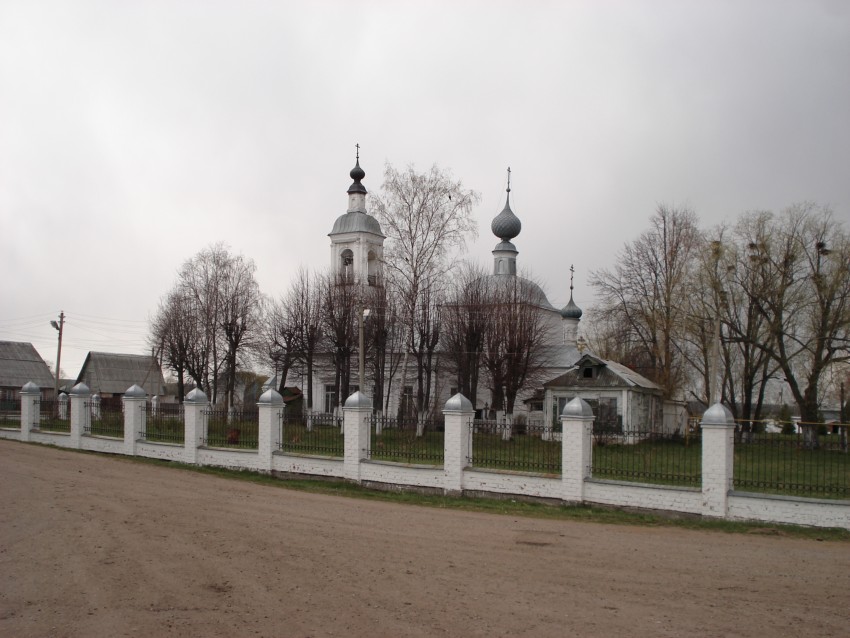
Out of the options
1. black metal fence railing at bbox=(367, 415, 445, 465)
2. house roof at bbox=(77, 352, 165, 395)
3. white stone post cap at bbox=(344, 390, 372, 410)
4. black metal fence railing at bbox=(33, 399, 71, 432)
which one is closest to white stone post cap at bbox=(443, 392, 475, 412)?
black metal fence railing at bbox=(367, 415, 445, 465)

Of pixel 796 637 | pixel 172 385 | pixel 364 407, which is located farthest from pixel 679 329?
pixel 172 385

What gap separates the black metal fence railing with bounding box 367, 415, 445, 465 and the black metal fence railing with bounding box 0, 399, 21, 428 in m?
18.0

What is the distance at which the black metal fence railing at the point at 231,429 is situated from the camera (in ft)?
60.1

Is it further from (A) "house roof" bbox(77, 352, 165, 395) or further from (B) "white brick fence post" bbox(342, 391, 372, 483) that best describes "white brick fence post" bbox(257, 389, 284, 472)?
(A) "house roof" bbox(77, 352, 165, 395)

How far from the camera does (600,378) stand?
28172mm

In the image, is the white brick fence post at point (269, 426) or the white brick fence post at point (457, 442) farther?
the white brick fence post at point (269, 426)

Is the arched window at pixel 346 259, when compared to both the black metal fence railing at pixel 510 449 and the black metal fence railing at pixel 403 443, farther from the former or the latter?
the black metal fence railing at pixel 510 449

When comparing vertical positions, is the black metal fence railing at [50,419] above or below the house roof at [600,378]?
below

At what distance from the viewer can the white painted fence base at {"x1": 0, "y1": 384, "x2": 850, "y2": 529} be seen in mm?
11422

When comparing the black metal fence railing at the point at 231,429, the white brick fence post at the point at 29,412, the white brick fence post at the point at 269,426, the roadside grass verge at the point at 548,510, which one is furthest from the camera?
the white brick fence post at the point at 29,412

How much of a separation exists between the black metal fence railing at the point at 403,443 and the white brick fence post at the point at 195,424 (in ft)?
16.7

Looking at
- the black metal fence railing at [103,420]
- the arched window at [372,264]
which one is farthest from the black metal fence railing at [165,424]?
the arched window at [372,264]

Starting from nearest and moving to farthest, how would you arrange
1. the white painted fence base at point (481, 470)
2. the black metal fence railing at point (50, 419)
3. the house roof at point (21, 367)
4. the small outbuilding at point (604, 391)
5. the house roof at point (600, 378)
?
the white painted fence base at point (481, 470), the black metal fence railing at point (50, 419), the small outbuilding at point (604, 391), the house roof at point (600, 378), the house roof at point (21, 367)

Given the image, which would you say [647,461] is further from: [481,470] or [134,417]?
[134,417]
